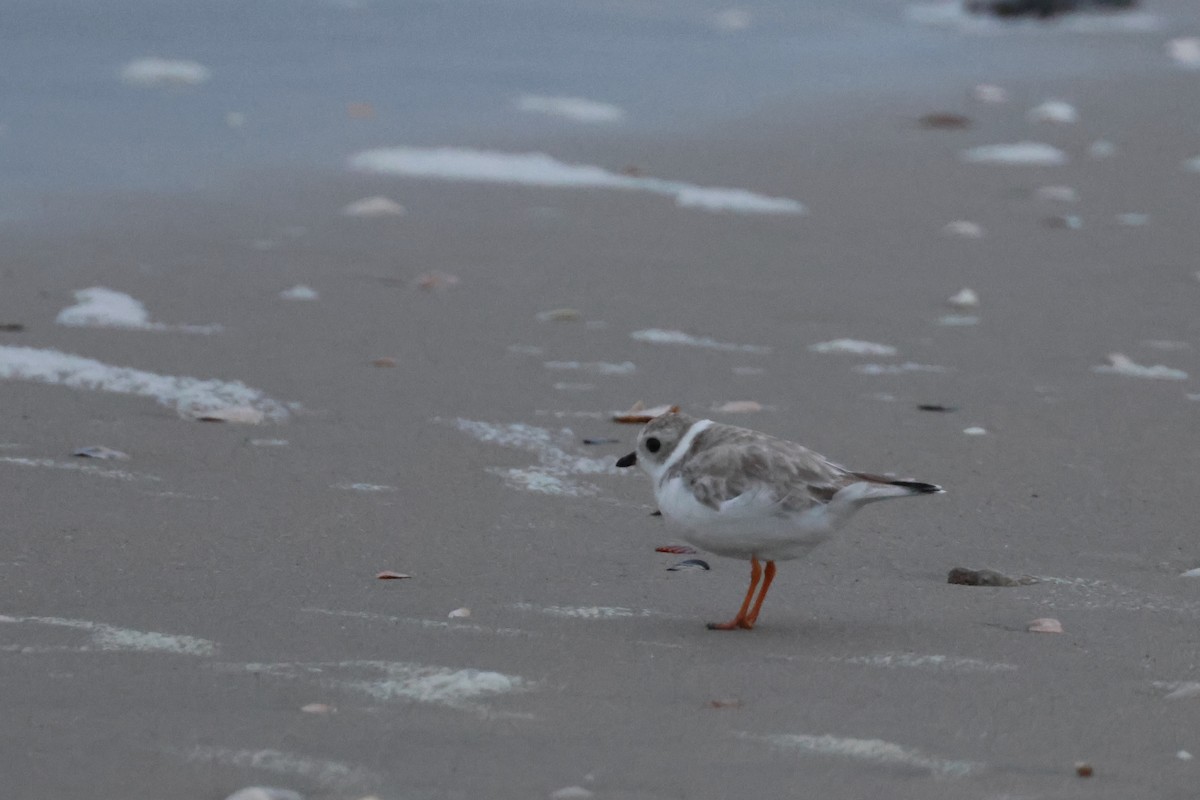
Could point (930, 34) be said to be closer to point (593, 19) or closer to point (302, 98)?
point (593, 19)

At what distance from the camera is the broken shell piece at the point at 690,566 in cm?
421

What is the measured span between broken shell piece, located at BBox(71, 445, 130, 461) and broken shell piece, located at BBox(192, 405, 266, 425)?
16.0 inches

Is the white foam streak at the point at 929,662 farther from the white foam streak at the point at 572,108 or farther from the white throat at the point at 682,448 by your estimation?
the white foam streak at the point at 572,108

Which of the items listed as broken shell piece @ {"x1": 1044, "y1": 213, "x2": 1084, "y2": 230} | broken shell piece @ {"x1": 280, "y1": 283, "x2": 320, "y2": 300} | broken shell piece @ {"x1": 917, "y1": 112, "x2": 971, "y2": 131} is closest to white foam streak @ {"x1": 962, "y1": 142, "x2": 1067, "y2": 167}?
broken shell piece @ {"x1": 917, "y1": 112, "x2": 971, "y2": 131}

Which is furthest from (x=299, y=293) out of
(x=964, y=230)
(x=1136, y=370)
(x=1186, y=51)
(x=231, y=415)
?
(x=1186, y=51)

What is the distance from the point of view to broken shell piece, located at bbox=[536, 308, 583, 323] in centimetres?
645

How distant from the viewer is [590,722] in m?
3.11

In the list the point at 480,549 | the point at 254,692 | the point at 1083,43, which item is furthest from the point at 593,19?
the point at 254,692

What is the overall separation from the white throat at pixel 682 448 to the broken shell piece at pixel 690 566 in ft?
1.10

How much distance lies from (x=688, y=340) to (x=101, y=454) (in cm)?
235

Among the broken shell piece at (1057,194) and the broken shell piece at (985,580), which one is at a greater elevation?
the broken shell piece at (1057,194)

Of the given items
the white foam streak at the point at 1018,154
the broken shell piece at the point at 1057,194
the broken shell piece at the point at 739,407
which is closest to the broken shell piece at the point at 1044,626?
the broken shell piece at the point at 739,407

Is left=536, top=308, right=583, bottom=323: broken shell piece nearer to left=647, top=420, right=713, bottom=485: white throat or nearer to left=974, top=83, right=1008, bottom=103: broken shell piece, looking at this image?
left=647, top=420, right=713, bottom=485: white throat

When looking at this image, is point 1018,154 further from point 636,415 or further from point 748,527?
point 748,527
